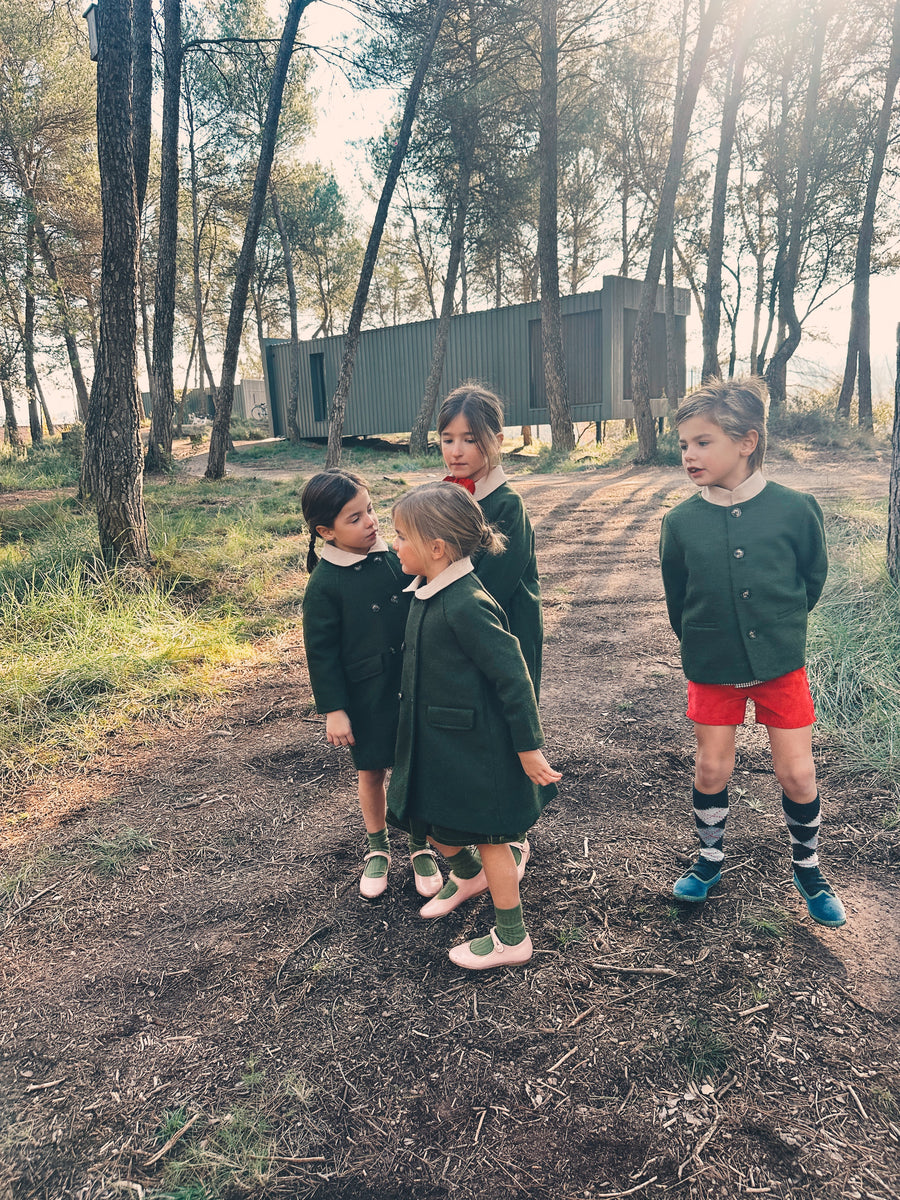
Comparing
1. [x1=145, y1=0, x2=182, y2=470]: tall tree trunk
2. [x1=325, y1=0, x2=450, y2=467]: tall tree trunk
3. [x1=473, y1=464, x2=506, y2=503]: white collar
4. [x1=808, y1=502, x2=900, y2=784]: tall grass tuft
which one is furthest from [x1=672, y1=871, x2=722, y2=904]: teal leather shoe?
[x1=145, y1=0, x2=182, y2=470]: tall tree trunk

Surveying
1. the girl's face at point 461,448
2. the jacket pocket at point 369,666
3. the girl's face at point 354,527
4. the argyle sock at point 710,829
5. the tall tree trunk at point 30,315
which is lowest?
the argyle sock at point 710,829

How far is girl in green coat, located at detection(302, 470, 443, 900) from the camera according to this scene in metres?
2.27

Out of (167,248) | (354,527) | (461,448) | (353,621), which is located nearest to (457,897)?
(353,621)

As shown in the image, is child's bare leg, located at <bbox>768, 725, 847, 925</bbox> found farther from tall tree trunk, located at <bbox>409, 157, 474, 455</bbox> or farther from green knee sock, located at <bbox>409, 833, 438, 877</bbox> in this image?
tall tree trunk, located at <bbox>409, 157, 474, 455</bbox>

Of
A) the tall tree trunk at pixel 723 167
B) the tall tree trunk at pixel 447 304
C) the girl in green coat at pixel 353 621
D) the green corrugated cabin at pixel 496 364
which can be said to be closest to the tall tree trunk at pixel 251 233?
the tall tree trunk at pixel 447 304

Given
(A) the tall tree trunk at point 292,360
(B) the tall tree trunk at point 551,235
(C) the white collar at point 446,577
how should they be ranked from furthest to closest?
(A) the tall tree trunk at point 292,360 < (B) the tall tree trunk at point 551,235 < (C) the white collar at point 446,577

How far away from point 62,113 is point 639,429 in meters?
15.2

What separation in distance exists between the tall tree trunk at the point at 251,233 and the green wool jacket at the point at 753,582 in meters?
10.3

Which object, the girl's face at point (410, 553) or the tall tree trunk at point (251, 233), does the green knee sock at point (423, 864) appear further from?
the tall tree trunk at point (251, 233)

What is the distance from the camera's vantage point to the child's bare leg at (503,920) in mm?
2057

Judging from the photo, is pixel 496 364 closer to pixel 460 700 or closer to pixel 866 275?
pixel 866 275

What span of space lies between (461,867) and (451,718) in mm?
696

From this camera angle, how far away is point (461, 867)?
7.72ft

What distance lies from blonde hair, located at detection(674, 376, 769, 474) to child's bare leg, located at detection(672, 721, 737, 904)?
0.84 meters
